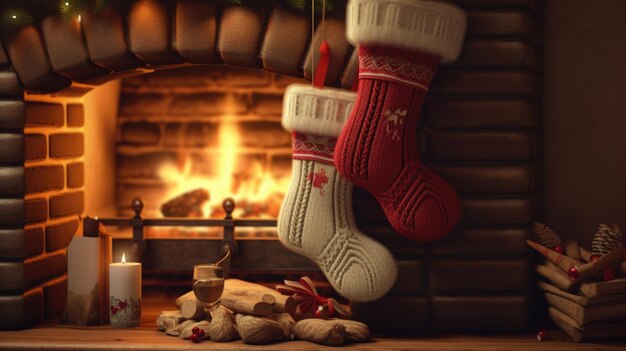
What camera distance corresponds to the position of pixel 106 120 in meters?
2.69

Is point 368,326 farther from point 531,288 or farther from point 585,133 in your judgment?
point 585,133

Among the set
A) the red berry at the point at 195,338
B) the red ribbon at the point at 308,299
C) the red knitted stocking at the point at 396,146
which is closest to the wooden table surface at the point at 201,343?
the red berry at the point at 195,338

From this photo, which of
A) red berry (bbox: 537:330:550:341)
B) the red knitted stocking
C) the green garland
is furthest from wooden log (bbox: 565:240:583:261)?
the green garland

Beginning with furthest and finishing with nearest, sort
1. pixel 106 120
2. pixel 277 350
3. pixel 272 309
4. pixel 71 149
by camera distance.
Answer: pixel 106 120 < pixel 71 149 < pixel 272 309 < pixel 277 350

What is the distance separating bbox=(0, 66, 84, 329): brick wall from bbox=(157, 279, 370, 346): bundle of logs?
38 cm

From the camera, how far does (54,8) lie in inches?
86.6

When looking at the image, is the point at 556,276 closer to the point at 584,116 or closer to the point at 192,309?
the point at 584,116

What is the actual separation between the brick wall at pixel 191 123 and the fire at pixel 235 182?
0.01 m

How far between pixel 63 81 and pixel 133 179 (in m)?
0.54

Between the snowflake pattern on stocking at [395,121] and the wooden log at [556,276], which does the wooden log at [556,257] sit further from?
the snowflake pattern on stocking at [395,121]

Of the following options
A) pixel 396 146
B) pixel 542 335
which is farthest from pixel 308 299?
pixel 542 335

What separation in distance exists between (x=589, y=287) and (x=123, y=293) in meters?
1.12

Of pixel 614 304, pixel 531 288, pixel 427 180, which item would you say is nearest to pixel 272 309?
pixel 427 180

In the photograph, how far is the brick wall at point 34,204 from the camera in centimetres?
220
